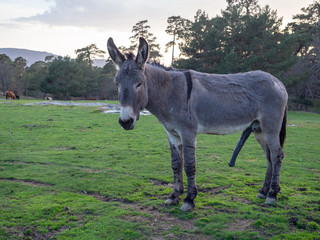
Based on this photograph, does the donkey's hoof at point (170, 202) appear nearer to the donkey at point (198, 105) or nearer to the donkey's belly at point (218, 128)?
the donkey at point (198, 105)

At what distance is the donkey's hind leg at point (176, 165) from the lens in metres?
5.30

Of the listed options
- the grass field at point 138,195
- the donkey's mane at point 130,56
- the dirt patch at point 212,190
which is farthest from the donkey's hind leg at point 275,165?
the donkey's mane at point 130,56

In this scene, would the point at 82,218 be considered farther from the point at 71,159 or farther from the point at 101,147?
the point at 101,147

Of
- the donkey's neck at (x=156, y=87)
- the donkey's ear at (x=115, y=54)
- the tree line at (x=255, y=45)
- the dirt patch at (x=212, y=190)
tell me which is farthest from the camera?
the tree line at (x=255, y=45)

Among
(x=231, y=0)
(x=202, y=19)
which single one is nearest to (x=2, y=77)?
(x=202, y=19)

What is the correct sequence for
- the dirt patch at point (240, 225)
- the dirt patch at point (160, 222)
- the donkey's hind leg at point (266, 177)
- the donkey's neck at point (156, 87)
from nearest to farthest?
the dirt patch at point (160, 222) < the dirt patch at point (240, 225) < the donkey's neck at point (156, 87) < the donkey's hind leg at point (266, 177)

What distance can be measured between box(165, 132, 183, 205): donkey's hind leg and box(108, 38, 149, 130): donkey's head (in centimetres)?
117

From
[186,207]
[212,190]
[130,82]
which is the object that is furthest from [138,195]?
[130,82]

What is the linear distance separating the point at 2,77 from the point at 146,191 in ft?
250

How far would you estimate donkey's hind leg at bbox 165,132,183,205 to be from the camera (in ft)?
17.4

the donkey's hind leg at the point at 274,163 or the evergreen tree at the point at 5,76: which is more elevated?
the evergreen tree at the point at 5,76

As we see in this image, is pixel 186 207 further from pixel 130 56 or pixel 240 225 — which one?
pixel 130 56

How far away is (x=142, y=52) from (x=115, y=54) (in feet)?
1.69

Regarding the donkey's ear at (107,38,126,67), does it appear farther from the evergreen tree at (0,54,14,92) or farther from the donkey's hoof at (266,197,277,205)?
the evergreen tree at (0,54,14,92)
